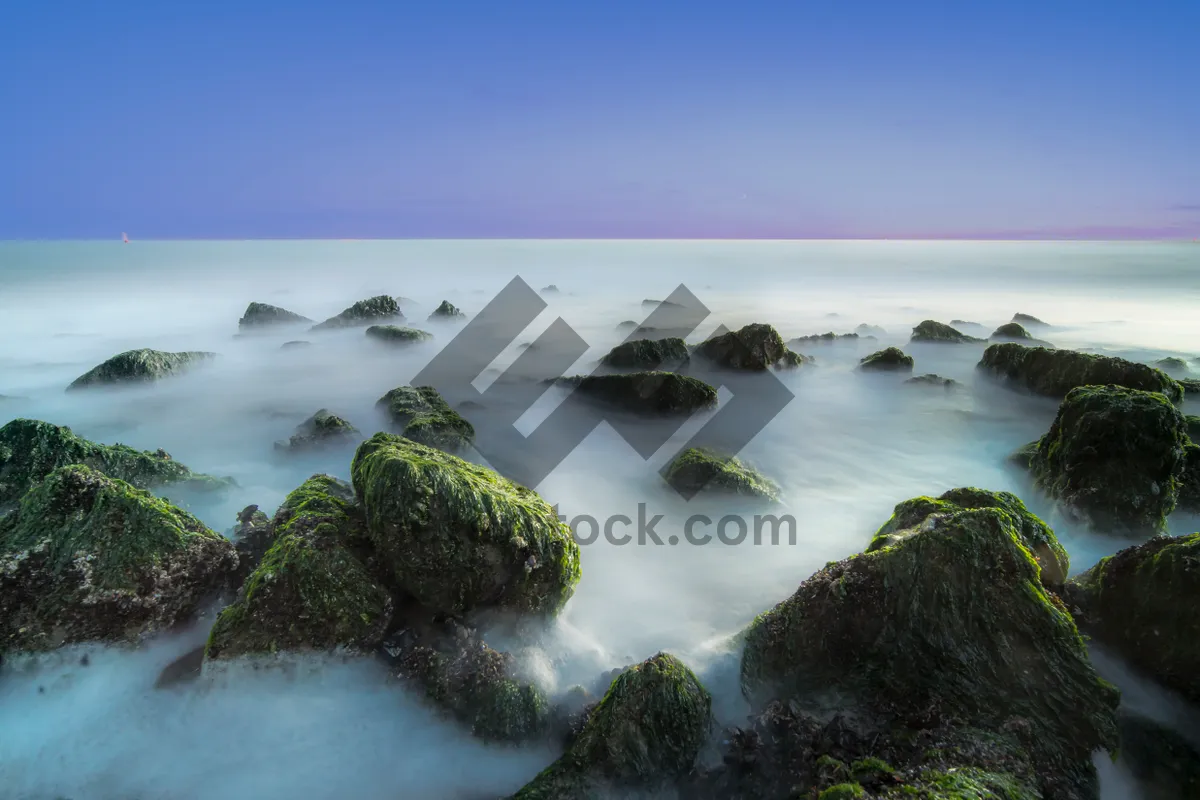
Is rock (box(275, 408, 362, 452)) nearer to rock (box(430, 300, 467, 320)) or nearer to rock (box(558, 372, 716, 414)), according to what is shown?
rock (box(558, 372, 716, 414))

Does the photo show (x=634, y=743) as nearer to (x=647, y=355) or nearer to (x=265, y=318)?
(x=647, y=355)

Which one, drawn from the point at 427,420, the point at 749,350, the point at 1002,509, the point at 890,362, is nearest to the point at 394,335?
the point at 427,420

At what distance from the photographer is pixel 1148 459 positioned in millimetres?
5734

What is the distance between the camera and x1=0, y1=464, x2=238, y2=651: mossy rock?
3848 millimetres

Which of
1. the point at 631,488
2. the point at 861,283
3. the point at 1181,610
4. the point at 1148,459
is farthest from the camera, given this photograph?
the point at 861,283

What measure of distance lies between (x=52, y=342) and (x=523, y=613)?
22.1 meters

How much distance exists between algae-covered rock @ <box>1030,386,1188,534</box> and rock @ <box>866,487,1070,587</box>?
2.02 m

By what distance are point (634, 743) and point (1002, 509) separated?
3141 millimetres

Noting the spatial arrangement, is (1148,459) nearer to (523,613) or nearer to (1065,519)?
(1065,519)

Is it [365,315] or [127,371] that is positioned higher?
[365,315]

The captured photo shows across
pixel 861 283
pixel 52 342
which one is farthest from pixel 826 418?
pixel 861 283

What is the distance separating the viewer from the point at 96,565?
396 centimetres

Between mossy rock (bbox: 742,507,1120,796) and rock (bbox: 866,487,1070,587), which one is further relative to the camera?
rock (bbox: 866,487,1070,587)

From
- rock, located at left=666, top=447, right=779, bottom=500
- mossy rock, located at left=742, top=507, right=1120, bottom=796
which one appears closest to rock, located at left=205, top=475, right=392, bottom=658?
mossy rock, located at left=742, top=507, right=1120, bottom=796
